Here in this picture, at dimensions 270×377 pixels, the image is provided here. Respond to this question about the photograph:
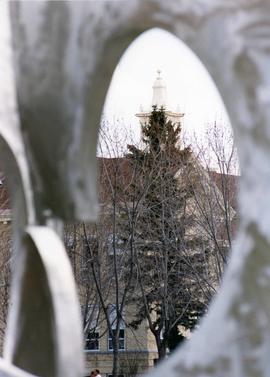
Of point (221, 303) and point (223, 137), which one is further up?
point (223, 137)

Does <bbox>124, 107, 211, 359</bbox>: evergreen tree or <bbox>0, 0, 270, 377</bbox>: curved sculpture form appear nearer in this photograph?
<bbox>0, 0, 270, 377</bbox>: curved sculpture form

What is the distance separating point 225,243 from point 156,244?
1.99m

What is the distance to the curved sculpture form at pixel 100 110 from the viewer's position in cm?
809

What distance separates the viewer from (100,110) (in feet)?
29.6

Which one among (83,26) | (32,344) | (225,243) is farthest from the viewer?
(225,243)

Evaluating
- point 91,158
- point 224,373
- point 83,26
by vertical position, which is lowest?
point 224,373

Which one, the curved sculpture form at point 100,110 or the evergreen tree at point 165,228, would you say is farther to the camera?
the evergreen tree at point 165,228

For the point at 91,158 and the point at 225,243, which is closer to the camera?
the point at 91,158

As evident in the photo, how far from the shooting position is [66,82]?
8.94m

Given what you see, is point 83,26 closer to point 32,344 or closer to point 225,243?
point 32,344

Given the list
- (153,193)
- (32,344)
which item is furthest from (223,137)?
(32,344)

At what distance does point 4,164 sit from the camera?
9.41m

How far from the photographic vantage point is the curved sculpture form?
8094mm

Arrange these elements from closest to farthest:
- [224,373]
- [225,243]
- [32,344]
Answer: [224,373], [32,344], [225,243]
